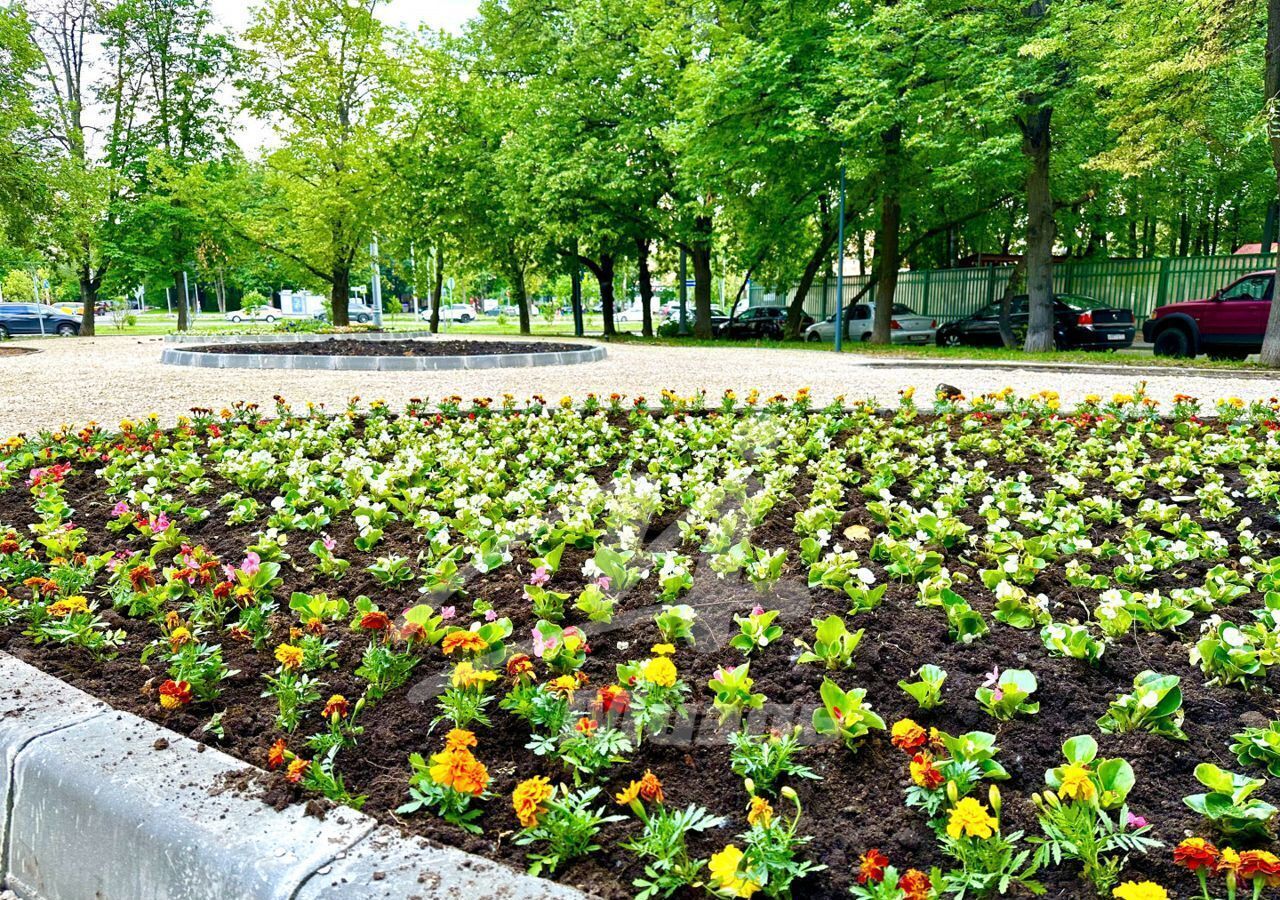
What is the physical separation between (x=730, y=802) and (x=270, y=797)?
0.95m

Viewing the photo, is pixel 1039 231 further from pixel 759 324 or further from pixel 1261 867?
pixel 1261 867

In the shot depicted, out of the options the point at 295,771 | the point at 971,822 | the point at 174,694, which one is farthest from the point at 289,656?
the point at 971,822

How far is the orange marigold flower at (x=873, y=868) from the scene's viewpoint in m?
1.50

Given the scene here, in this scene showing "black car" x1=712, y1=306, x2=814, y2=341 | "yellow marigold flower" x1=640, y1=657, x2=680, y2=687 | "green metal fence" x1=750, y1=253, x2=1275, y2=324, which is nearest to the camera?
"yellow marigold flower" x1=640, y1=657, x2=680, y2=687

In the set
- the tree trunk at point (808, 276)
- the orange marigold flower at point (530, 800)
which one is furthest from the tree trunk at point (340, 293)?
the orange marigold flower at point (530, 800)

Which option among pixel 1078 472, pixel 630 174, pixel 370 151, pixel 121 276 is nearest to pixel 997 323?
pixel 630 174

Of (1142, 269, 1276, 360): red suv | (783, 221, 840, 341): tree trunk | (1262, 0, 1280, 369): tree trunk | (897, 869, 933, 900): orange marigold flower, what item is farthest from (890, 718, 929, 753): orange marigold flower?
(783, 221, 840, 341): tree trunk

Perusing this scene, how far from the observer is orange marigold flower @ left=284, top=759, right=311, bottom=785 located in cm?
179

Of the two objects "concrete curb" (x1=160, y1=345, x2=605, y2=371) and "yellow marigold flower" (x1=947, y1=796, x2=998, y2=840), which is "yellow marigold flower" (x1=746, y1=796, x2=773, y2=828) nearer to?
"yellow marigold flower" (x1=947, y1=796, x2=998, y2=840)

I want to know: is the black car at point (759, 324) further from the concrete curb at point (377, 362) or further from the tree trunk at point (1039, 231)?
the concrete curb at point (377, 362)

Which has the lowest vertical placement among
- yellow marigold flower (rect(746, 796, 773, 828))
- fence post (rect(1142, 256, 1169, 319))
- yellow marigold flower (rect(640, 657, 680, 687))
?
yellow marigold flower (rect(746, 796, 773, 828))

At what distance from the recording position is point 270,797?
5.77ft

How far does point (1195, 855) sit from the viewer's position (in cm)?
147

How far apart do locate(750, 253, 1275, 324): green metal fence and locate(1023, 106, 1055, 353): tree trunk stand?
7.38 meters
